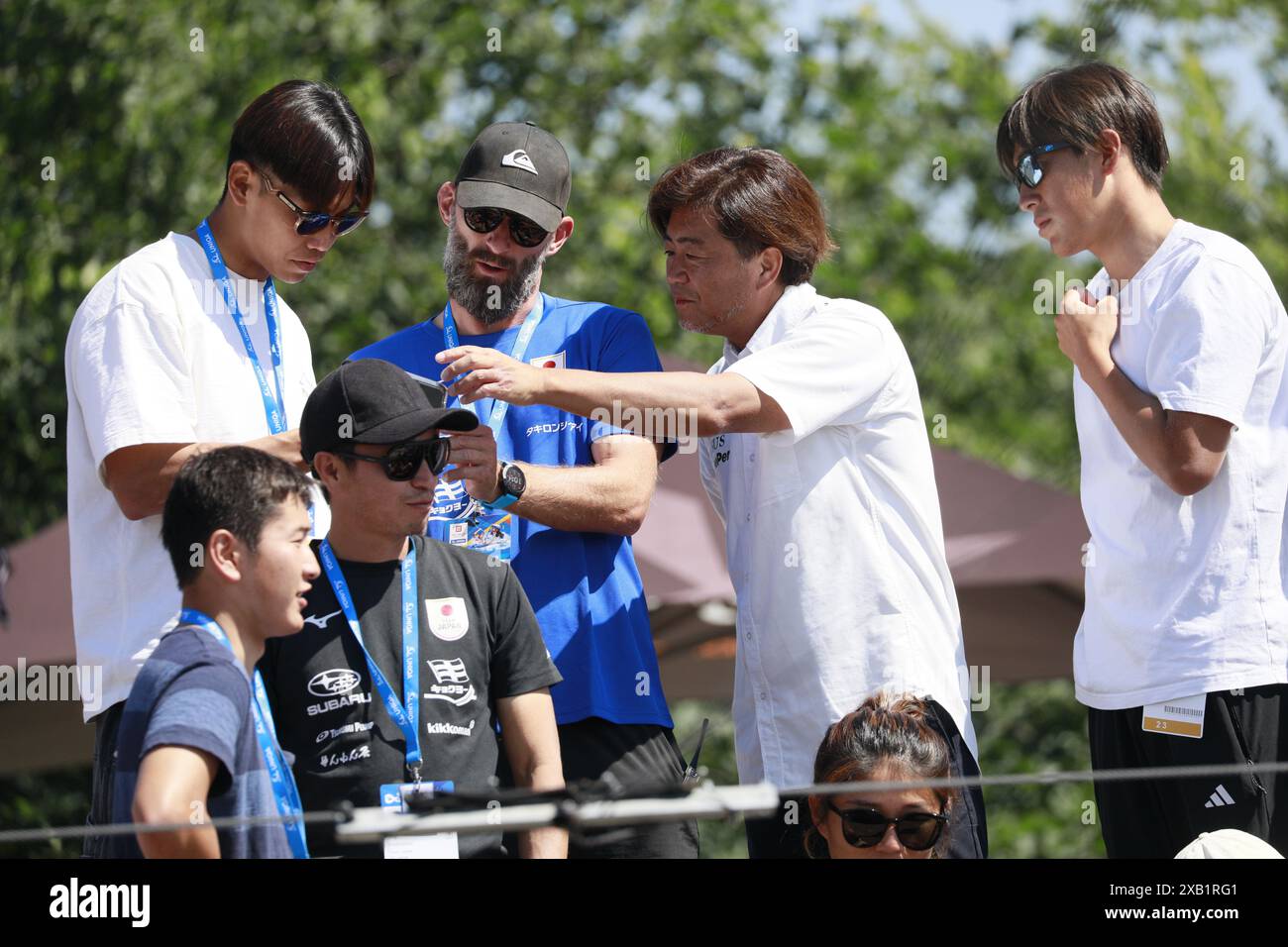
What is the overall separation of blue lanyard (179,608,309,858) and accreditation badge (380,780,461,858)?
7.4 inches

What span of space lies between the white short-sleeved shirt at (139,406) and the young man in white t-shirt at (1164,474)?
193 cm

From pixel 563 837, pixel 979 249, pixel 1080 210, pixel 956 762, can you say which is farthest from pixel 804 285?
pixel 979 249

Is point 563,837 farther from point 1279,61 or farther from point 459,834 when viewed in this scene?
point 1279,61

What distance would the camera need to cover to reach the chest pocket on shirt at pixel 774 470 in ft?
13.9

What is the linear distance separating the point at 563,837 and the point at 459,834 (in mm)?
325

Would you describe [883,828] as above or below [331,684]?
below

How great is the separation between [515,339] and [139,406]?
101 centimetres

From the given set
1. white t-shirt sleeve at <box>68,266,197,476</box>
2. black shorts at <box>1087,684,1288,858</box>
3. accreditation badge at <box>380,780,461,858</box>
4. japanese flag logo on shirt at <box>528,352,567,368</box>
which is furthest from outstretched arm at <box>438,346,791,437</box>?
black shorts at <box>1087,684,1288,858</box>

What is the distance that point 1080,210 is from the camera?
168 inches

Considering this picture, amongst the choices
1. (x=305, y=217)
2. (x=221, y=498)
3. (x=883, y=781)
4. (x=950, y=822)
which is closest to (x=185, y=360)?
(x=305, y=217)

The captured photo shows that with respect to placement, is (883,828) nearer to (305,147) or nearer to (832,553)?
(832,553)

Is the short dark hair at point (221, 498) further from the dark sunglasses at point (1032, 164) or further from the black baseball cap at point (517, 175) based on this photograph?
the dark sunglasses at point (1032, 164)

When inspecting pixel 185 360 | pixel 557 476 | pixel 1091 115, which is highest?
pixel 1091 115

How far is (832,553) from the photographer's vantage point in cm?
415
